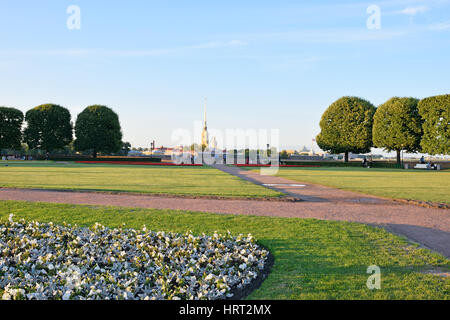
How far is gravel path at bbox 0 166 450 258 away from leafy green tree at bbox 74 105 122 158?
51749mm

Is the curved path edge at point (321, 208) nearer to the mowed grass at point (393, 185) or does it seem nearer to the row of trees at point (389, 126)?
the mowed grass at point (393, 185)

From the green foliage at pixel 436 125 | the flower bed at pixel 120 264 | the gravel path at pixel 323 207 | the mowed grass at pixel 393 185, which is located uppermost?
the green foliage at pixel 436 125

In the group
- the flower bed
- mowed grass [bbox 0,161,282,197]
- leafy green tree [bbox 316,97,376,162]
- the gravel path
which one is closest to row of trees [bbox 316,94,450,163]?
leafy green tree [bbox 316,97,376,162]

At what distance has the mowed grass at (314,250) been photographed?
5.09m

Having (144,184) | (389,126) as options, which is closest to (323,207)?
(144,184)

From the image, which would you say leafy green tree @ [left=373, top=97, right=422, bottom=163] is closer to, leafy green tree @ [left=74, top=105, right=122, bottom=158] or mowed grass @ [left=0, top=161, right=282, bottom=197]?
mowed grass @ [left=0, top=161, right=282, bottom=197]

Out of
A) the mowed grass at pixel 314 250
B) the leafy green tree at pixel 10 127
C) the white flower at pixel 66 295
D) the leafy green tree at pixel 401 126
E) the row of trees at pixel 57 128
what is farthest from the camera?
the leafy green tree at pixel 10 127

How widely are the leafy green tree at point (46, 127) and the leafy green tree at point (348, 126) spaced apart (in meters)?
53.1

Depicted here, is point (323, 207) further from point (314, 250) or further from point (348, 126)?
point (348, 126)

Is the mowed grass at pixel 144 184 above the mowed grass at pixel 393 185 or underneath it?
above

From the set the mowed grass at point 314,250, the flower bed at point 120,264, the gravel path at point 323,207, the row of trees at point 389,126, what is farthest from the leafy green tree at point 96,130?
the flower bed at point 120,264

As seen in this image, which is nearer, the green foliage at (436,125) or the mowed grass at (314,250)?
the mowed grass at (314,250)
